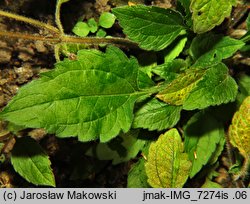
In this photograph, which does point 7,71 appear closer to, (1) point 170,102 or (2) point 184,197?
(1) point 170,102

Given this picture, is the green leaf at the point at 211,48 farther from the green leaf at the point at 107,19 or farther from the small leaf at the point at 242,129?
the green leaf at the point at 107,19

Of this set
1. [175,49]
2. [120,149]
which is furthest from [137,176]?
[175,49]

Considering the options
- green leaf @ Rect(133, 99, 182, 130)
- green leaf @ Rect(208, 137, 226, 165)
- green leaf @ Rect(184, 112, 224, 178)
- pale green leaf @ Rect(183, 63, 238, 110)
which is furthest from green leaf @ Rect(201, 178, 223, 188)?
pale green leaf @ Rect(183, 63, 238, 110)

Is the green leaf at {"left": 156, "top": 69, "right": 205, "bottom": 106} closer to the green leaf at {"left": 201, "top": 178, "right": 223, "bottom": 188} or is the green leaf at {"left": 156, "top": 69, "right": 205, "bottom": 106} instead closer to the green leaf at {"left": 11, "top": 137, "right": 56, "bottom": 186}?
the green leaf at {"left": 11, "top": 137, "right": 56, "bottom": 186}

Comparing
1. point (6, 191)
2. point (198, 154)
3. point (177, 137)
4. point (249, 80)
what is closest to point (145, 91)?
point (177, 137)

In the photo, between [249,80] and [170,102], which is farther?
[249,80]

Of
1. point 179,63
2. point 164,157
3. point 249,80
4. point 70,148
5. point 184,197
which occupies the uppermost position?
point 179,63
